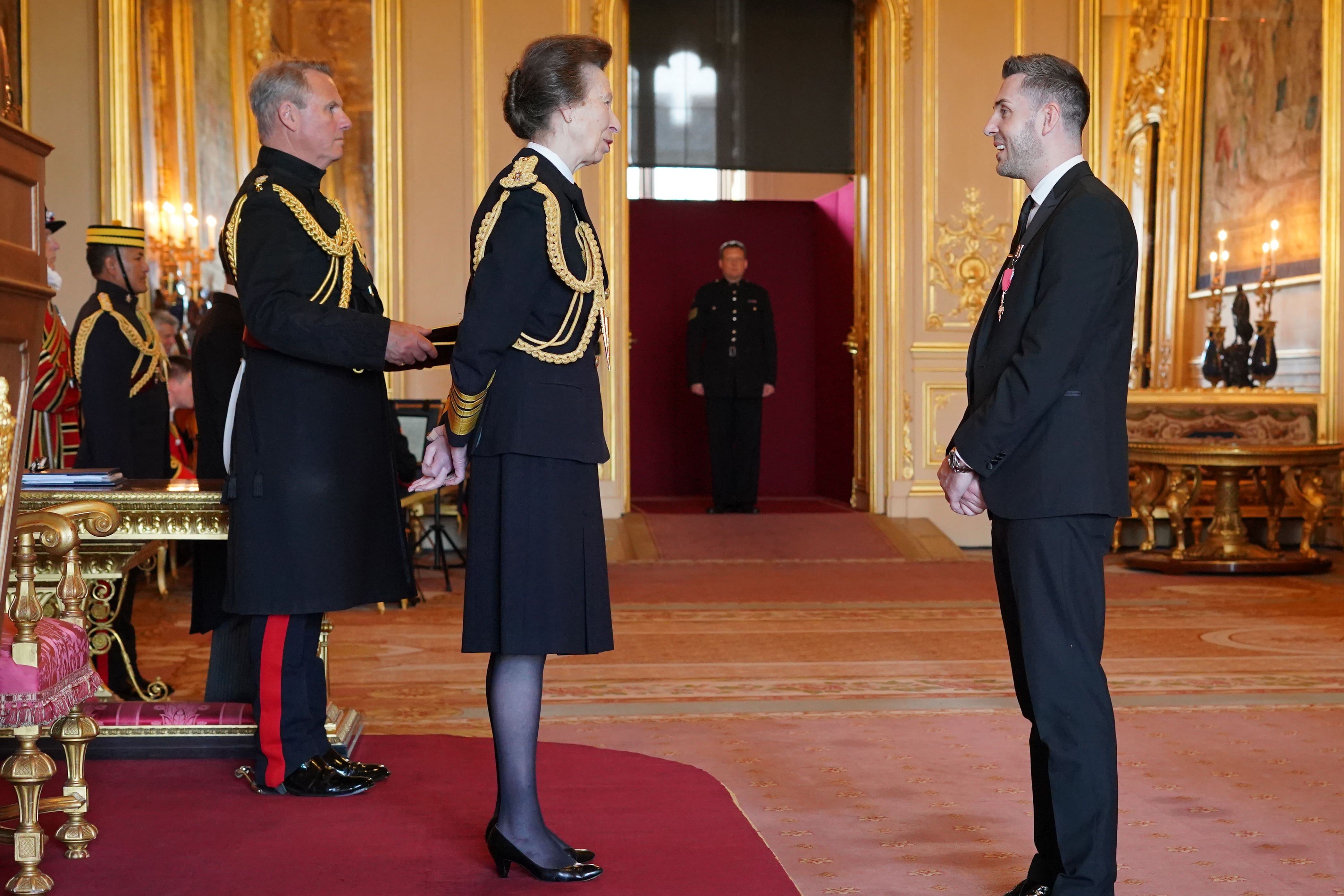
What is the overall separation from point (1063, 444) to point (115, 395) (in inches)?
148

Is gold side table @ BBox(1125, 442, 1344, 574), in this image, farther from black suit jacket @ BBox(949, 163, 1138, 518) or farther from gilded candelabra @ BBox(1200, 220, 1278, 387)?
black suit jacket @ BBox(949, 163, 1138, 518)

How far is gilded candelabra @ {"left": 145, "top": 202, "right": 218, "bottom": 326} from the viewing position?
7.38 m

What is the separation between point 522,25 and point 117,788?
5.96 m

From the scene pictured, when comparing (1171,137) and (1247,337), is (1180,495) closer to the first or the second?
(1247,337)

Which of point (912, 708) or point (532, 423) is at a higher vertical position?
point (532, 423)

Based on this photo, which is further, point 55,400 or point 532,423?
point 55,400

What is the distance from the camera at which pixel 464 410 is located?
7.53ft

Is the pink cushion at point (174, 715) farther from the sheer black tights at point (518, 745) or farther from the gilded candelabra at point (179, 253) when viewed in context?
the gilded candelabra at point (179, 253)

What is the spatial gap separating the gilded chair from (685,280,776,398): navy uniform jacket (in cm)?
639

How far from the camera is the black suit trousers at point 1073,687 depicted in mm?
2182

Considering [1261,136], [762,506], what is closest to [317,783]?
[762,506]

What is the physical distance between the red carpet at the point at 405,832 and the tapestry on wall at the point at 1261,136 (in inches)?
259

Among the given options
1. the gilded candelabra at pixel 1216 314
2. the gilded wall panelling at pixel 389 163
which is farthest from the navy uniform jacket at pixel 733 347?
the gilded candelabra at pixel 1216 314

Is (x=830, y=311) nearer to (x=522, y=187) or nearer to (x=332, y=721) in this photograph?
(x=332, y=721)
